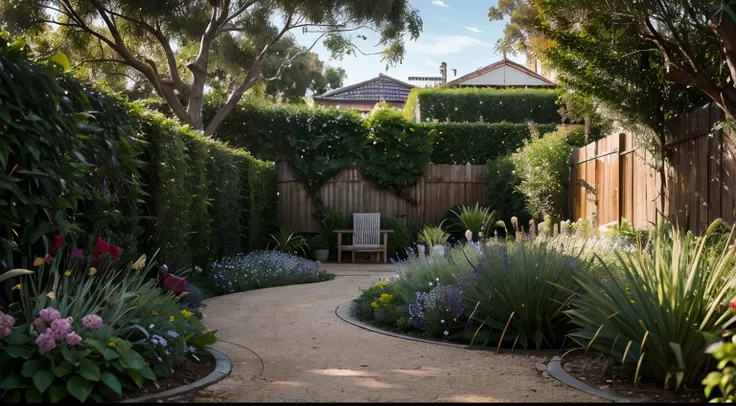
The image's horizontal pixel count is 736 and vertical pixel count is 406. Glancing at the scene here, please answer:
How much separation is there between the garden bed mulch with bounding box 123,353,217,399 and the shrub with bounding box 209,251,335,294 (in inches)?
160

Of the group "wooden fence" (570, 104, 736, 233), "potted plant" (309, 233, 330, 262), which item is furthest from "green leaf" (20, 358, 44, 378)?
"potted plant" (309, 233, 330, 262)

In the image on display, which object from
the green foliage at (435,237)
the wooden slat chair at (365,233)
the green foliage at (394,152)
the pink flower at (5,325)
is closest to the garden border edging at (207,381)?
the pink flower at (5,325)

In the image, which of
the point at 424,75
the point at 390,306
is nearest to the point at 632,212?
the point at 390,306

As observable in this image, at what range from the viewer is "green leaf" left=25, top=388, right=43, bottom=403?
3189 mm

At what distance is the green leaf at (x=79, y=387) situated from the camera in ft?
10.4

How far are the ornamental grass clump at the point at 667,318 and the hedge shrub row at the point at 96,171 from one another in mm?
3216

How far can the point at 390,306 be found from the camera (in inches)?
243

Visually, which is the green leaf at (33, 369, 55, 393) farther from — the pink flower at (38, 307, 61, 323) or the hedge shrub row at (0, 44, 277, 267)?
the hedge shrub row at (0, 44, 277, 267)

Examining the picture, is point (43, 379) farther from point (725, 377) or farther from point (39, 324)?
point (725, 377)

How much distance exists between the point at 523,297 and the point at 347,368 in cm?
145

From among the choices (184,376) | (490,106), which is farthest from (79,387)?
(490,106)

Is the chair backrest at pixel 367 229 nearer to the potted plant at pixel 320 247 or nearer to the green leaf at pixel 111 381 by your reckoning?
the potted plant at pixel 320 247

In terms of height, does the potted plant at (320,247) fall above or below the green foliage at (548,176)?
below

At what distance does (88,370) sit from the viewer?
3.30 meters
